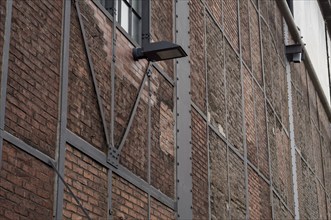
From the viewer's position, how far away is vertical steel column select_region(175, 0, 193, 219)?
11.1 metres

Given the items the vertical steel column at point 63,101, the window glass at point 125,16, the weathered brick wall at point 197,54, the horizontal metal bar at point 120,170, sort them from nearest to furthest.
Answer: the vertical steel column at point 63,101
the horizontal metal bar at point 120,170
the window glass at point 125,16
the weathered brick wall at point 197,54

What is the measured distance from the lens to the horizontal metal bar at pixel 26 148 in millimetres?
6773

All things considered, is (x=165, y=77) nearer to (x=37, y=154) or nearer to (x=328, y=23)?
(x=37, y=154)

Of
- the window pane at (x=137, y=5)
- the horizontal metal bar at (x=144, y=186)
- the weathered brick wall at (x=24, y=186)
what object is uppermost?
the window pane at (x=137, y=5)

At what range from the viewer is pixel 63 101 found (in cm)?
779

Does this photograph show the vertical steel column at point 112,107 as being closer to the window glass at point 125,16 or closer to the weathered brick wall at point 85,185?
the weathered brick wall at point 85,185

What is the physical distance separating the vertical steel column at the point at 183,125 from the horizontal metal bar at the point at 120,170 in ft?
1.42

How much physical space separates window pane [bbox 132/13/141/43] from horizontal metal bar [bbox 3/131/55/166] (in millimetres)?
3485

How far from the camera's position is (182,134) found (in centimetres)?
1138

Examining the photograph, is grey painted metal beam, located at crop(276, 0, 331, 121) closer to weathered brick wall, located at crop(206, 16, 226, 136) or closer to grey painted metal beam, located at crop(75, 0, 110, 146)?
weathered brick wall, located at crop(206, 16, 226, 136)

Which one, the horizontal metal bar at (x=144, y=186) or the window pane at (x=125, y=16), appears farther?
the window pane at (x=125, y=16)

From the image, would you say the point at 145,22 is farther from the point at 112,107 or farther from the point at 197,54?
the point at 197,54

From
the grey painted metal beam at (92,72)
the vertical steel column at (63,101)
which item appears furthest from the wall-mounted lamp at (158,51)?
the vertical steel column at (63,101)

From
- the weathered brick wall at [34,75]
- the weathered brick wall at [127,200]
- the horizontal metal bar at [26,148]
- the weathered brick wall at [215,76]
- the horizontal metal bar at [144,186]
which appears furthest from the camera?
the weathered brick wall at [215,76]
